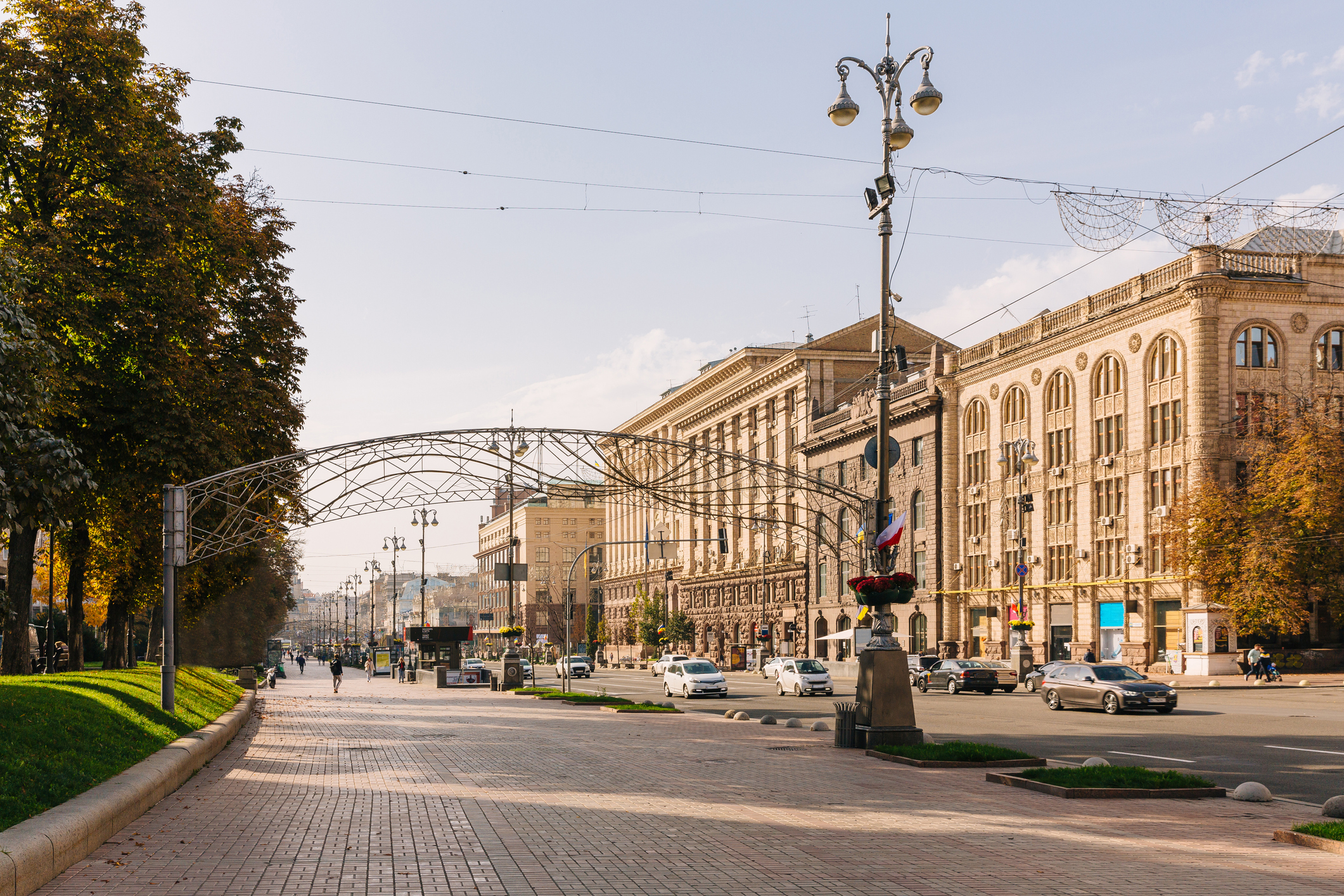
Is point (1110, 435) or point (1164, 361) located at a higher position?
point (1164, 361)

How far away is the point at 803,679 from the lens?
45.1 m

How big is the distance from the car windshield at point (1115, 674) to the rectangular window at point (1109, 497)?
24.1 meters

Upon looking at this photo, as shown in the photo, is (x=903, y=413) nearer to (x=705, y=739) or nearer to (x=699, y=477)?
(x=699, y=477)

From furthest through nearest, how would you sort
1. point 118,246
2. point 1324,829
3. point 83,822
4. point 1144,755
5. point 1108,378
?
point 1108,378 → point 118,246 → point 1144,755 → point 1324,829 → point 83,822

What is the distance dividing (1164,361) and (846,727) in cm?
3946

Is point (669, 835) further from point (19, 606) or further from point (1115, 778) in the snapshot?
point (19, 606)

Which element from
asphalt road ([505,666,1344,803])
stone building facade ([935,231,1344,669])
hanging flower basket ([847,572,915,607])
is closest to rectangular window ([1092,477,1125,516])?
stone building facade ([935,231,1344,669])

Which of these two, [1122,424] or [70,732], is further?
[1122,424]

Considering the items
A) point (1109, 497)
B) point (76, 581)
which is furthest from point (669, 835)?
point (1109, 497)

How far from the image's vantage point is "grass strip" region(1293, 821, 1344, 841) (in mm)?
10502

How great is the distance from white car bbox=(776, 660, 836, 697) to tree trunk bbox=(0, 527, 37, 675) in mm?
27074

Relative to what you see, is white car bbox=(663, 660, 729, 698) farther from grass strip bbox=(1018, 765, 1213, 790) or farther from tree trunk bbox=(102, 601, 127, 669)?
grass strip bbox=(1018, 765, 1213, 790)

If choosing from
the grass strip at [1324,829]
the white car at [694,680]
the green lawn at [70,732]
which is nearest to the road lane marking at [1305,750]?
the grass strip at [1324,829]

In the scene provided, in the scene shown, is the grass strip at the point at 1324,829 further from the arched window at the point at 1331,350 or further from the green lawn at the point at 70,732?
the arched window at the point at 1331,350
